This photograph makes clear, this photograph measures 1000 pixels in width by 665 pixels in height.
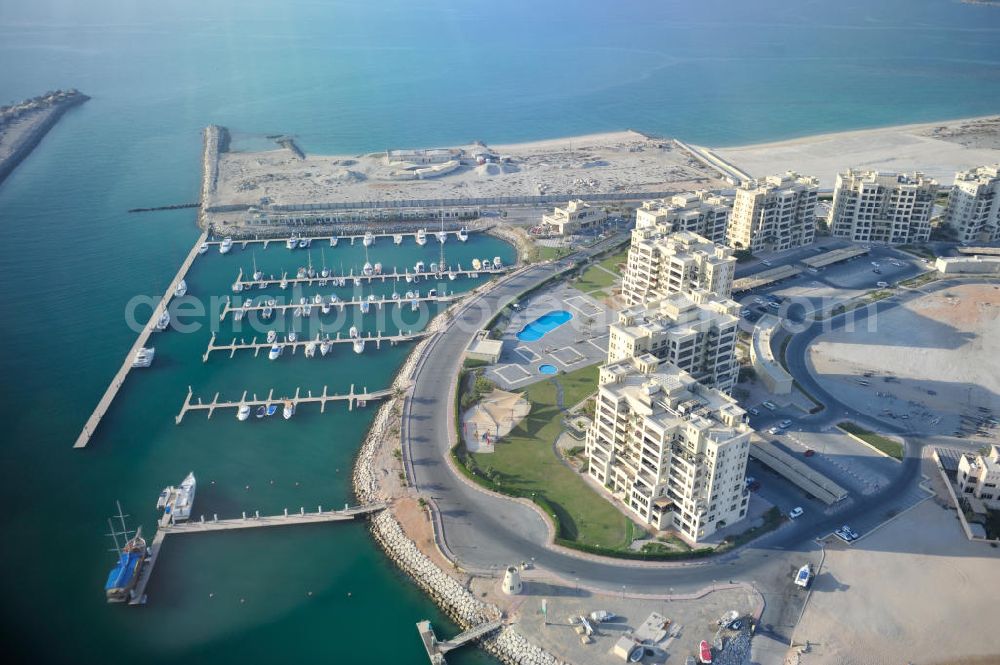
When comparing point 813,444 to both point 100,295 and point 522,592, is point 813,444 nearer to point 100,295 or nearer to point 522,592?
point 522,592

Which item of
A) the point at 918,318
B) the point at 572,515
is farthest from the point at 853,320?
the point at 572,515

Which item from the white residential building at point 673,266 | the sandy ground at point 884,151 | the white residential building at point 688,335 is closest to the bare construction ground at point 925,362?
the white residential building at point 688,335

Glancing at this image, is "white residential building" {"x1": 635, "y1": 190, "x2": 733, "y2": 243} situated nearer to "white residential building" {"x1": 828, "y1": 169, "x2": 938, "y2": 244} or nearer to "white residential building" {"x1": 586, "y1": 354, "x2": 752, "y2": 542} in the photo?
"white residential building" {"x1": 828, "y1": 169, "x2": 938, "y2": 244}

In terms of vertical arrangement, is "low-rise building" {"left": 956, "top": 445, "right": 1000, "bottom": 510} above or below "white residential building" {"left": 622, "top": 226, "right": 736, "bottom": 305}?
below

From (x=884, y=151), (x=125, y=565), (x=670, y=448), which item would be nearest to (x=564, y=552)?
(x=670, y=448)

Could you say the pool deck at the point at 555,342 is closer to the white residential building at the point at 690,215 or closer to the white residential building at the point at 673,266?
the white residential building at the point at 673,266

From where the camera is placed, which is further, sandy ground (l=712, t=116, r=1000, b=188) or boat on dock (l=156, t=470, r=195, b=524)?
sandy ground (l=712, t=116, r=1000, b=188)

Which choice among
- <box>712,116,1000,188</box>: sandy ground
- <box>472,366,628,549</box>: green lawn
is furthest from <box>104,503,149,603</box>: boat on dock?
<box>712,116,1000,188</box>: sandy ground

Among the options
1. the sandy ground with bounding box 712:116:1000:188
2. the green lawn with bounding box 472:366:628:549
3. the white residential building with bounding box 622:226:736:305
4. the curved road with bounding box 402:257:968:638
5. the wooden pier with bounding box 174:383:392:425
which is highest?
the white residential building with bounding box 622:226:736:305
